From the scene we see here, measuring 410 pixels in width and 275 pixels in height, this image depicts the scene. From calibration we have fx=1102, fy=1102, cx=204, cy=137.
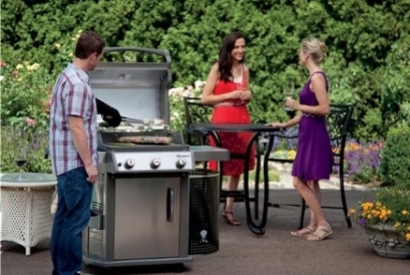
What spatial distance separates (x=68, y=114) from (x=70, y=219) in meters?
0.64

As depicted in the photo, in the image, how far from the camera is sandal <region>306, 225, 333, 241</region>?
8516 mm

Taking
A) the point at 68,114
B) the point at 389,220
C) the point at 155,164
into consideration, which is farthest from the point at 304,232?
the point at 68,114

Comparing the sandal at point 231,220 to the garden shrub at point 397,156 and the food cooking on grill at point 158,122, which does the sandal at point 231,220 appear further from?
the garden shrub at point 397,156

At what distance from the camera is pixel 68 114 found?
20.9 feet

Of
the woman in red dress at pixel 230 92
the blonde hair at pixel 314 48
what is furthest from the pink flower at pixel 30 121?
the blonde hair at pixel 314 48

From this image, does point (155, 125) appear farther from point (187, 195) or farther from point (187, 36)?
point (187, 36)

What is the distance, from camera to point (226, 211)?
9.23 meters

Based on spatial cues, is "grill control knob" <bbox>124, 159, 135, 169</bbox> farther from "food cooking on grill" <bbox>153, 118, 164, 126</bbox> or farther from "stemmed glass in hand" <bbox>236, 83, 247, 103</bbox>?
"stemmed glass in hand" <bbox>236, 83, 247, 103</bbox>

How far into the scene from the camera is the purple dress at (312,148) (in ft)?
28.1

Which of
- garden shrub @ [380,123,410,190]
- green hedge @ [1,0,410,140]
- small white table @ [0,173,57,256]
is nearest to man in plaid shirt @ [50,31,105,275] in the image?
small white table @ [0,173,57,256]

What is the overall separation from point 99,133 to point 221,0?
5290 millimetres

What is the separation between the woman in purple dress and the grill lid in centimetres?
102

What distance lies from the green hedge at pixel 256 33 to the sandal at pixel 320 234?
3824 millimetres

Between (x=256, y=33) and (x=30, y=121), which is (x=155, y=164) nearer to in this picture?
(x=30, y=121)
